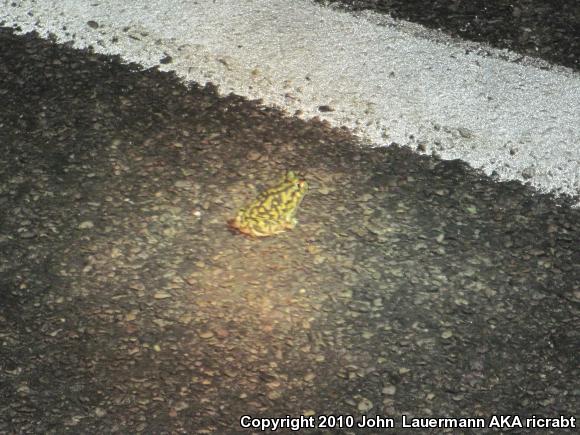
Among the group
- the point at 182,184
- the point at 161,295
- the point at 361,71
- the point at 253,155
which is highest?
the point at 361,71

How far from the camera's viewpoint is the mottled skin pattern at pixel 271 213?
3875 millimetres

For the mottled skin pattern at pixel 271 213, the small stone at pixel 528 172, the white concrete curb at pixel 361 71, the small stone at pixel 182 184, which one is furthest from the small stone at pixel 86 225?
the small stone at pixel 528 172

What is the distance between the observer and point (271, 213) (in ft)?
12.7

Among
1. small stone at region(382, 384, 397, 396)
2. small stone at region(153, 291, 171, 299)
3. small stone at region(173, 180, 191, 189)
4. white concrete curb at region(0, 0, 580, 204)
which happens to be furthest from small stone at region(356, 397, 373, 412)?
white concrete curb at region(0, 0, 580, 204)

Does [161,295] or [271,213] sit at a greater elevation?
[271,213]

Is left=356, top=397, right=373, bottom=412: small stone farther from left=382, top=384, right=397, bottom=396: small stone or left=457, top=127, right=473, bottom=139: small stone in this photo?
left=457, top=127, right=473, bottom=139: small stone

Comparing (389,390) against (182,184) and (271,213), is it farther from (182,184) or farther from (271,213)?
(182,184)

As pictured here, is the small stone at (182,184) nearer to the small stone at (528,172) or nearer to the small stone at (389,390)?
the small stone at (389,390)

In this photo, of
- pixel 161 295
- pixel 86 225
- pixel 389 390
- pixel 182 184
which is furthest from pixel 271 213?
pixel 389 390

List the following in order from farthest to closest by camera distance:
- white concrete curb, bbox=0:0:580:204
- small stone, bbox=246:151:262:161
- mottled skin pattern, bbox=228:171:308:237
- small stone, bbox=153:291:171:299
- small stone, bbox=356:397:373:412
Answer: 1. white concrete curb, bbox=0:0:580:204
2. small stone, bbox=246:151:262:161
3. mottled skin pattern, bbox=228:171:308:237
4. small stone, bbox=153:291:171:299
5. small stone, bbox=356:397:373:412

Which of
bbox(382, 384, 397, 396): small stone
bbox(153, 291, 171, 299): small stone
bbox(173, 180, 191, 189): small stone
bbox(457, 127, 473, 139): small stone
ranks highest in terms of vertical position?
bbox(457, 127, 473, 139): small stone

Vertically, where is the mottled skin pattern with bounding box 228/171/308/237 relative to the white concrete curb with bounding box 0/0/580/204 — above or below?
below

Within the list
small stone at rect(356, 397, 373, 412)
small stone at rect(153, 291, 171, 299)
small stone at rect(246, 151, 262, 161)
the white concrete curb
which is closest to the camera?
small stone at rect(356, 397, 373, 412)

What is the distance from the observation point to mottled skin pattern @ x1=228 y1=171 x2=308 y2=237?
388cm
